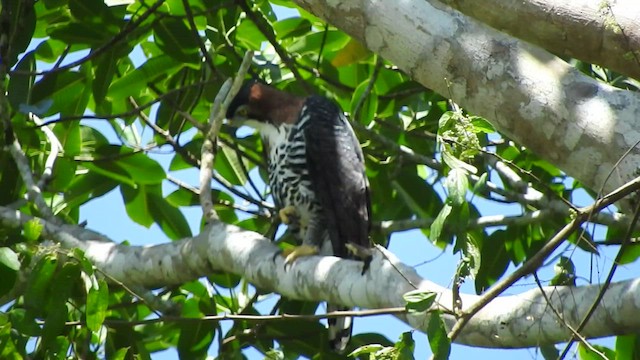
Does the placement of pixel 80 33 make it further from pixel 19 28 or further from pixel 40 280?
pixel 40 280

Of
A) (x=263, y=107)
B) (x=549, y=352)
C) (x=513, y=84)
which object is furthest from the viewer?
(x=263, y=107)

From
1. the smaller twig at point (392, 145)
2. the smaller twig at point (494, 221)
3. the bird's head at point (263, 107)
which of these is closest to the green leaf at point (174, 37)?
the bird's head at point (263, 107)

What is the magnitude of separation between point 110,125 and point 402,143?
140cm

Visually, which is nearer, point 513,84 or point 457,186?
point 457,186

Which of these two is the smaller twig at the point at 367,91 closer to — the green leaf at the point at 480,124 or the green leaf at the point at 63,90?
the green leaf at the point at 63,90

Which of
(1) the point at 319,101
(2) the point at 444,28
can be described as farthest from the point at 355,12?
(1) the point at 319,101

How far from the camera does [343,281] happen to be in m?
3.03

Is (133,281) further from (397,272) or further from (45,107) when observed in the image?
(397,272)

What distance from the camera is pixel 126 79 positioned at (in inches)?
180

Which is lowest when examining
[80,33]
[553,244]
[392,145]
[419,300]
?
[392,145]

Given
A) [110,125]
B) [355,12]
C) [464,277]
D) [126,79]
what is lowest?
[110,125]

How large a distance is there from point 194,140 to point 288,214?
632 millimetres

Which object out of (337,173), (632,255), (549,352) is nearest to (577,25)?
(549,352)

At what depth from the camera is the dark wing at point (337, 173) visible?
4477 millimetres
